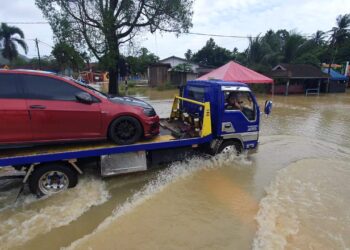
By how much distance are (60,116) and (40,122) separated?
34cm

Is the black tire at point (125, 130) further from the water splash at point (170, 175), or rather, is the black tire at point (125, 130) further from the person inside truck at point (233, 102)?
the person inside truck at point (233, 102)

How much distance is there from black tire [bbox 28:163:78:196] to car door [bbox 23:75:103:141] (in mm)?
538

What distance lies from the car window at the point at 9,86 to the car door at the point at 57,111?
0.49 feet

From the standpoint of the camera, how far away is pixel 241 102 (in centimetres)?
683

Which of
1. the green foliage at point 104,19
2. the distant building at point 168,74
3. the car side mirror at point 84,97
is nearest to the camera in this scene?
the car side mirror at point 84,97

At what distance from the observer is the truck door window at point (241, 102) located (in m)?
6.49

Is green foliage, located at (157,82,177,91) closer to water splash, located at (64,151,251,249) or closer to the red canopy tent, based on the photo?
the red canopy tent

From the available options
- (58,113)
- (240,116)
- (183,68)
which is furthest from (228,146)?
(183,68)

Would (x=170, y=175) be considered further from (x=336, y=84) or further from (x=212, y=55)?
(x=212, y=55)

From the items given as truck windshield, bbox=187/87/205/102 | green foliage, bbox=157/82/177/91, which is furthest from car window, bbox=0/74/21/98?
green foliage, bbox=157/82/177/91

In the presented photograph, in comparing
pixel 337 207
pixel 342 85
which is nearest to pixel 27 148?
pixel 337 207

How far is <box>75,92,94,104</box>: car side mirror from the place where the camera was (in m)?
4.86

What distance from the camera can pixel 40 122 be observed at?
15.1ft

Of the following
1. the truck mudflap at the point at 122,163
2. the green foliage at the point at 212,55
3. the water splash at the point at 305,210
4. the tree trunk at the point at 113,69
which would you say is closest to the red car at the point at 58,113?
the truck mudflap at the point at 122,163
